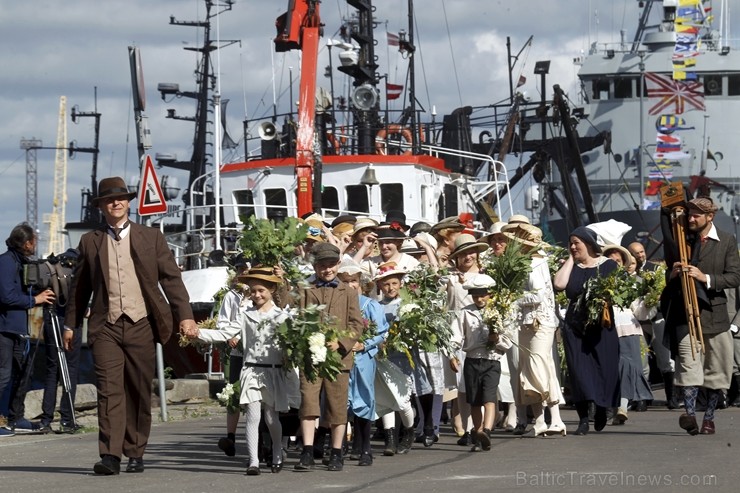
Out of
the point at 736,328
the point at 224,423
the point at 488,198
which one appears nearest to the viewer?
the point at 224,423

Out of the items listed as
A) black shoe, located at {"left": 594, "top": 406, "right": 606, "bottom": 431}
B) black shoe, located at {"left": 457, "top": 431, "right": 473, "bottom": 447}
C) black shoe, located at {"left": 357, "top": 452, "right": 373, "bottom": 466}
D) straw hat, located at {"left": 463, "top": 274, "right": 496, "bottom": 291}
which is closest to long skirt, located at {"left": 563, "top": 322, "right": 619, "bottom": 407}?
black shoe, located at {"left": 594, "top": 406, "right": 606, "bottom": 431}

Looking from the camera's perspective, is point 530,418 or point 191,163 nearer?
point 530,418

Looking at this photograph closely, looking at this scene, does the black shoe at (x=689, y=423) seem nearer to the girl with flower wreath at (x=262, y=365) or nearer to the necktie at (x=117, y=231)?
the girl with flower wreath at (x=262, y=365)

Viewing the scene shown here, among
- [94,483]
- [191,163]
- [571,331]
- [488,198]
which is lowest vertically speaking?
[94,483]

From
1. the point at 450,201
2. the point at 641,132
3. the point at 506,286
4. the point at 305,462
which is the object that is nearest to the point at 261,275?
the point at 305,462

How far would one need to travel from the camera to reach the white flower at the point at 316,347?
10812 millimetres

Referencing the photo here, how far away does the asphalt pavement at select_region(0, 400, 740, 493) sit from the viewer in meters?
9.84

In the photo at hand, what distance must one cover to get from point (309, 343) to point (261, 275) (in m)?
0.69

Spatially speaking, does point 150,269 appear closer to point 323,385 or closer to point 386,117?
point 323,385

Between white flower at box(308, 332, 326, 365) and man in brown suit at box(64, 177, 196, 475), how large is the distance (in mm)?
864

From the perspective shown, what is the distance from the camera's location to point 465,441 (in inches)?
538

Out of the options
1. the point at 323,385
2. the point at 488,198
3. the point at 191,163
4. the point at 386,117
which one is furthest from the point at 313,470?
the point at 191,163

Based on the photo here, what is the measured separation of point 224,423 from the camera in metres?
17.3

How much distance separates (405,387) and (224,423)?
4.90 m
